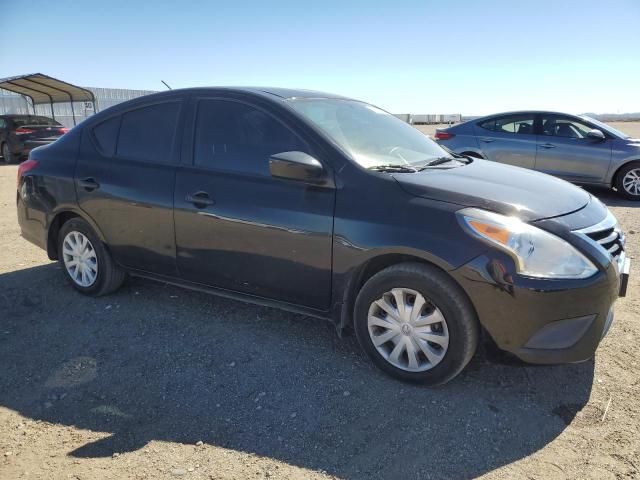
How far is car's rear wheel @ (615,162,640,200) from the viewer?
8.17m

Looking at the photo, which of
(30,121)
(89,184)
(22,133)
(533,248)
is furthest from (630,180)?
(30,121)

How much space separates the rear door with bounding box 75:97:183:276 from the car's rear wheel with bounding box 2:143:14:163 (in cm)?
1380

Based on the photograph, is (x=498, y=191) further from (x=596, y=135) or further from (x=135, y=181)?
(x=596, y=135)

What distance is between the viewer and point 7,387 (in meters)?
2.98

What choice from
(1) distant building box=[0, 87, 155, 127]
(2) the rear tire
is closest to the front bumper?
(2) the rear tire

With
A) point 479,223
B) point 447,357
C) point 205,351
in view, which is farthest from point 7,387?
point 479,223

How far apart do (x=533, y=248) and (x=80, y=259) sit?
3.59 metres

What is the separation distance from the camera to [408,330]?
2.82 meters

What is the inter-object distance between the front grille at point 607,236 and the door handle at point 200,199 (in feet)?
7.42

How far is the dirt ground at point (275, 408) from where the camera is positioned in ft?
7.55

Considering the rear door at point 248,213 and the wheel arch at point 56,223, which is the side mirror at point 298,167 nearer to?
the rear door at point 248,213

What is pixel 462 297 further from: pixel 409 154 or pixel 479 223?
Result: pixel 409 154

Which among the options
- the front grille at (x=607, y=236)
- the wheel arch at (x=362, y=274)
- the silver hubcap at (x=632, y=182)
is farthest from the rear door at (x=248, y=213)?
the silver hubcap at (x=632, y=182)

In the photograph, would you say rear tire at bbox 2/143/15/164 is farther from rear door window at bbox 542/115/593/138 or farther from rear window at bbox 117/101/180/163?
rear door window at bbox 542/115/593/138
